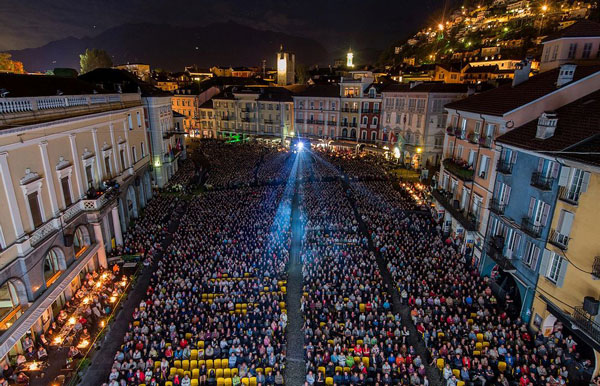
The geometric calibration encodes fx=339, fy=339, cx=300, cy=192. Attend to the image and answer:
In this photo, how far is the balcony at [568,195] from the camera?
1719 cm

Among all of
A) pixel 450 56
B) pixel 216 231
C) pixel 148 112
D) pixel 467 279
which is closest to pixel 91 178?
pixel 216 231

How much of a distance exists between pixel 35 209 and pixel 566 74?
33699mm

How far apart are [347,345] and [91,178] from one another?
22455mm

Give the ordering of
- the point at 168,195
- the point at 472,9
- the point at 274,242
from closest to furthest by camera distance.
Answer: the point at 274,242, the point at 168,195, the point at 472,9

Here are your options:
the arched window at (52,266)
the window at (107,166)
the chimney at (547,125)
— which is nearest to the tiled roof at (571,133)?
the chimney at (547,125)

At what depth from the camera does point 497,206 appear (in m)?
23.7

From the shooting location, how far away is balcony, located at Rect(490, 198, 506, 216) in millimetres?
23169

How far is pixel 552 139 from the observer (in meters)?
19.5

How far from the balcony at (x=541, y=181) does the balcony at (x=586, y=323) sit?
6370 millimetres

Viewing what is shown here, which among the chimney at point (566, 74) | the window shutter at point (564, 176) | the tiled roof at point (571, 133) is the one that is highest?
the chimney at point (566, 74)

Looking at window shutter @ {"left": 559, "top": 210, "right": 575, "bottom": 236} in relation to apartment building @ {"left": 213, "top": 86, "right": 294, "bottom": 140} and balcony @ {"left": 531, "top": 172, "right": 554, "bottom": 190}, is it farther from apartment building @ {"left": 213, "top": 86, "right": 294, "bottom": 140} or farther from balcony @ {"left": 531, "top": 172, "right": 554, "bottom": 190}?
apartment building @ {"left": 213, "top": 86, "right": 294, "bottom": 140}

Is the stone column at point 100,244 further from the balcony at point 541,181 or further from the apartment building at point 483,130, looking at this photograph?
the balcony at point 541,181

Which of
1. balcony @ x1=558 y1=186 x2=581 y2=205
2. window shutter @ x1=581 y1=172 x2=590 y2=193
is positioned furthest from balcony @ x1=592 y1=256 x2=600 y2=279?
window shutter @ x1=581 y1=172 x2=590 y2=193

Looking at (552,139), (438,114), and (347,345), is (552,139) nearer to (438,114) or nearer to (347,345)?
(347,345)
